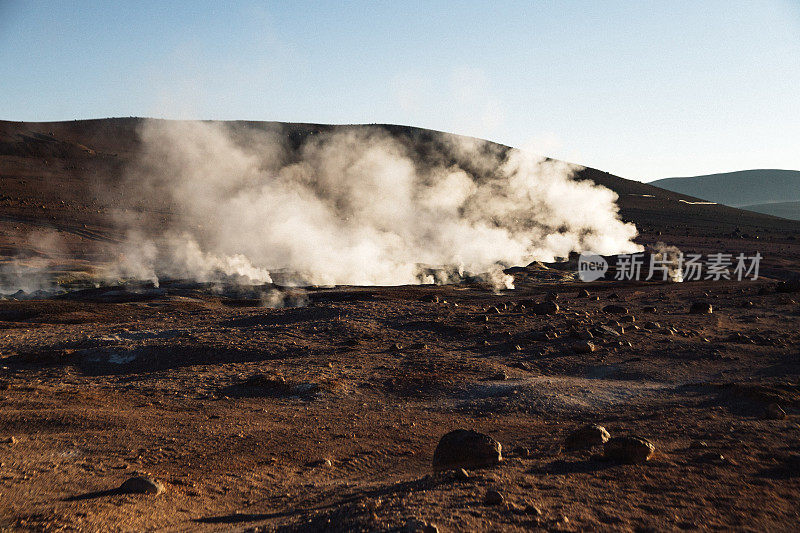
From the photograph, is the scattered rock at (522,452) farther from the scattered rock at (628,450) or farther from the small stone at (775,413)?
the small stone at (775,413)

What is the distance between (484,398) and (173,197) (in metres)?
52.7

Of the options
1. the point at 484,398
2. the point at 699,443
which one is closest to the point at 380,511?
the point at 699,443

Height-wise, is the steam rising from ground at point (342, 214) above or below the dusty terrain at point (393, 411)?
above

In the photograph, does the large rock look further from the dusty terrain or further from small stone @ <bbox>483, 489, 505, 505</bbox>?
small stone @ <bbox>483, 489, 505, 505</bbox>

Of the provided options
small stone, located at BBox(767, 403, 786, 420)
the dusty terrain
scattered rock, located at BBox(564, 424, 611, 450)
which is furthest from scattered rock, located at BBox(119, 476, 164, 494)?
small stone, located at BBox(767, 403, 786, 420)

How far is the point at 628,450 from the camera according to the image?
18.0 feet

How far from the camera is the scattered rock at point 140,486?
518 centimetres

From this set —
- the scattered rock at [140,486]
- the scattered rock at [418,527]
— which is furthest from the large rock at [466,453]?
the scattered rock at [140,486]

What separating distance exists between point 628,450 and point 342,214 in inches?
1993

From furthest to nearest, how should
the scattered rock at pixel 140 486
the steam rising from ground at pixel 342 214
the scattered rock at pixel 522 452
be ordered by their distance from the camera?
1. the steam rising from ground at pixel 342 214
2. the scattered rock at pixel 522 452
3. the scattered rock at pixel 140 486

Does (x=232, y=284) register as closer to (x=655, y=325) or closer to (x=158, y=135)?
(x=655, y=325)

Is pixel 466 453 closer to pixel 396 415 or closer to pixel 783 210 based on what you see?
pixel 396 415

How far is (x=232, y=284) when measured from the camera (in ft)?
80.7

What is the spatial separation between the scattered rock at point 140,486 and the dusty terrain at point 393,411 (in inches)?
4.3
